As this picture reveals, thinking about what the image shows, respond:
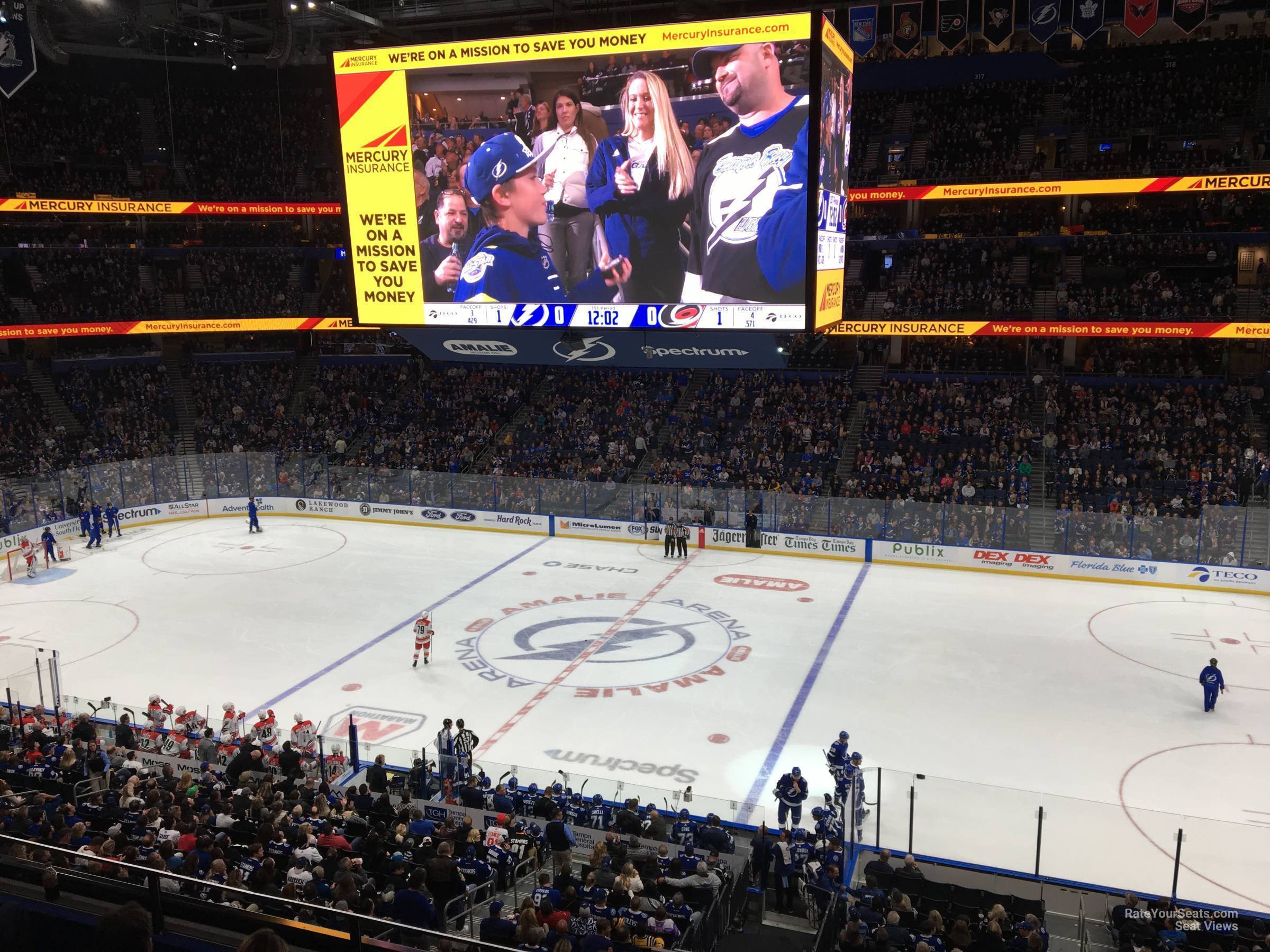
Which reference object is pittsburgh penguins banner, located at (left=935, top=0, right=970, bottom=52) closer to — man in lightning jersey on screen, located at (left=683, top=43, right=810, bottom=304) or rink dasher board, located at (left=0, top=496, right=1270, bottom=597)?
rink dasher board, located at (left=0, top=496, right=1270, bottom=597)

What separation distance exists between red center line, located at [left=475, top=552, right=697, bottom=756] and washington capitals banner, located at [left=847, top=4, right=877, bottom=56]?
15350mm

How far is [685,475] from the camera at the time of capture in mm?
31125

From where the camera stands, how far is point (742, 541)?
2867cm

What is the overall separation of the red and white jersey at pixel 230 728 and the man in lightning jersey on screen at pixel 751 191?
977 cm

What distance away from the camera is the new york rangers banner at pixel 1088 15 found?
27406 mm

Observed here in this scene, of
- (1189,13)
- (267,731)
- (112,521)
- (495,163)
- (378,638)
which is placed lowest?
(378,638)

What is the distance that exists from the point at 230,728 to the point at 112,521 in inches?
709

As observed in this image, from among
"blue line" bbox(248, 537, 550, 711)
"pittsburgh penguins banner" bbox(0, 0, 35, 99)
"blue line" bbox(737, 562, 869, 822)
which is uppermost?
"pittsburgh penguins banner" bbox(0, 0, 35, 99)

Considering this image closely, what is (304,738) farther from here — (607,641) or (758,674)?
(758,674)

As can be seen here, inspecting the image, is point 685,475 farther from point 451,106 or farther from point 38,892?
point 38,892

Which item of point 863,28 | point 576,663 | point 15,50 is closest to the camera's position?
point 576,663

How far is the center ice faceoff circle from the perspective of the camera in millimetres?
19281

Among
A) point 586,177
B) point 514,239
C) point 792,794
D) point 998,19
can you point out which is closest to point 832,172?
point 586,177

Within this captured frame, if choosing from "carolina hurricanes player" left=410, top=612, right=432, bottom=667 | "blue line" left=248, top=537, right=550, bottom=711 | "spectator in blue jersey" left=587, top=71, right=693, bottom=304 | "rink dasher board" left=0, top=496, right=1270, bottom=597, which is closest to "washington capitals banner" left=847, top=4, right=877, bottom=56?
"rink dasher board" left=0, top=496, right=1270, bottom=597
